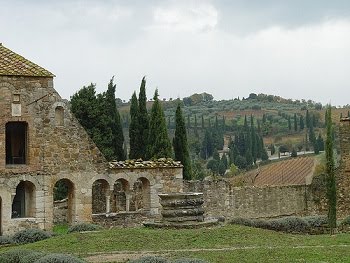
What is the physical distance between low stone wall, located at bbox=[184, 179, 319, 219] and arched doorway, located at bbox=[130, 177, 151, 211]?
2150 millimetres

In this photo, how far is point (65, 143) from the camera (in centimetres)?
2789

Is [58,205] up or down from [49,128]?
down

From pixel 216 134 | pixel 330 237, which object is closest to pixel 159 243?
pixel 330 237

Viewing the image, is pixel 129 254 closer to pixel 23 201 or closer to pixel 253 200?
pixel 23 201

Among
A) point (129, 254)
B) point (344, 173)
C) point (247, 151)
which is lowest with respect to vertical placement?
point (129, 254)

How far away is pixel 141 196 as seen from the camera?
31328mm

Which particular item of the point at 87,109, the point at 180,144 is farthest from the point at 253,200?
the point at 87,109

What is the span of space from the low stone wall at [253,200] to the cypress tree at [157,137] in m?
4.36

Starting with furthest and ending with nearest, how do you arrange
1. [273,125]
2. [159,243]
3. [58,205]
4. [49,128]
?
[273,125] < [58,205] < [49,128] < [159,243]

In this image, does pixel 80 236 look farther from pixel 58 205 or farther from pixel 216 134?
pixel 216 134

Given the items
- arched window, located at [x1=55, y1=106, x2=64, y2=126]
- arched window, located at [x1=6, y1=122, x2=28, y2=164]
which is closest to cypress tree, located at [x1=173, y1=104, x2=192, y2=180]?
arched window, located at [x1=55, y1=106, x2=64, y2=126]

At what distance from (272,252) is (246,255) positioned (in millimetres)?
807

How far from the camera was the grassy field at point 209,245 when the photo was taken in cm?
1712

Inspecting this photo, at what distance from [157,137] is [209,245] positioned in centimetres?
1721
